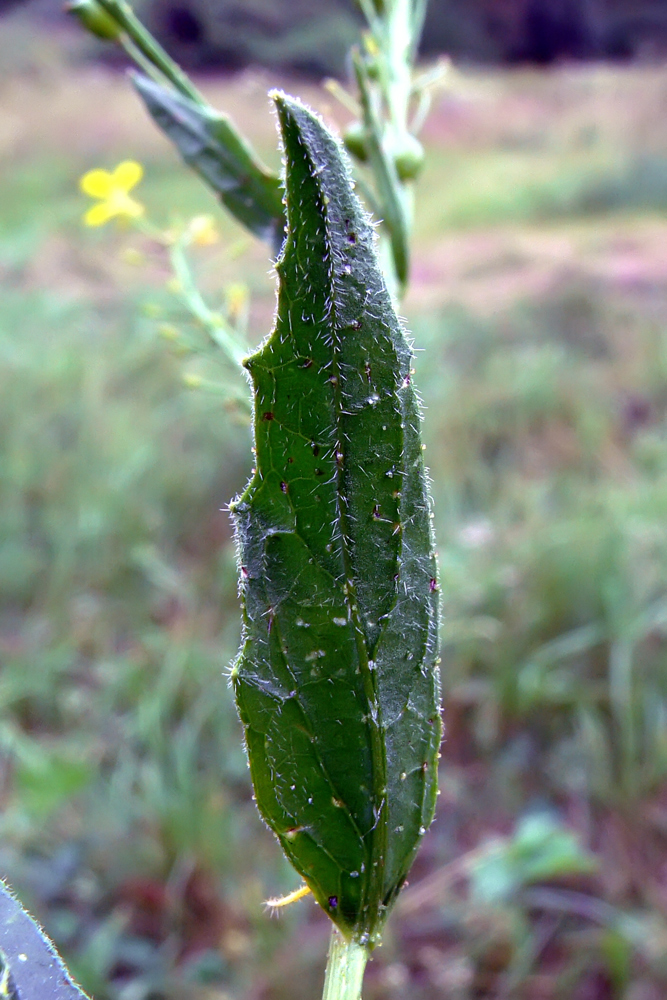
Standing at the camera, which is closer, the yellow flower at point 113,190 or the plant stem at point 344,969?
the plant stem at point 344,969

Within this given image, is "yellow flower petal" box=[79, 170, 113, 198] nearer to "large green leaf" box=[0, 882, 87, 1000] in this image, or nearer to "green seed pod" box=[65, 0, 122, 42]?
"green seed pod" box=[65, 0, 122, 42]

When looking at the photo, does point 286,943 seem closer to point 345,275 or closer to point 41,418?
point 345,275

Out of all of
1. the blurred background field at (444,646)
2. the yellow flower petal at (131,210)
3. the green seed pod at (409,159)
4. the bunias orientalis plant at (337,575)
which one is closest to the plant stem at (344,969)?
the bunias orientalis plant at (337,575)

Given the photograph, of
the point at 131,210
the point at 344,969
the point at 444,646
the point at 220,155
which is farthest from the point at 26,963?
the point at 444,646

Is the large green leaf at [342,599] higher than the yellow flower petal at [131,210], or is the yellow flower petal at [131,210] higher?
the yellow flower petal at [131,210]

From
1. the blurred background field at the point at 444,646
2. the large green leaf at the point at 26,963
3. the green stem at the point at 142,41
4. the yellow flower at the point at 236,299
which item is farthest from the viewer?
the blurred background field at the point at 444,646

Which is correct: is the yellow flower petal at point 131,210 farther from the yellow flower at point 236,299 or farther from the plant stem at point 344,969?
the plant stem at point 344,969
